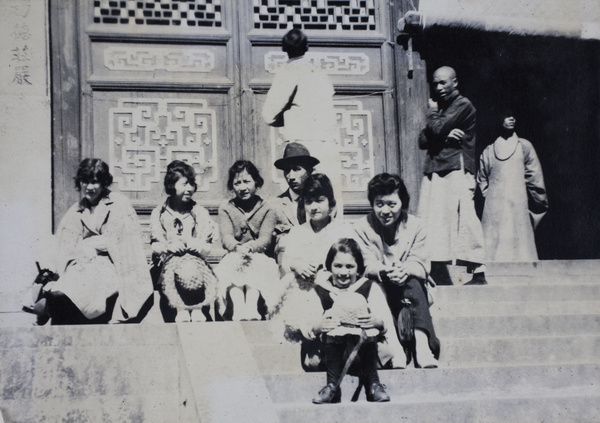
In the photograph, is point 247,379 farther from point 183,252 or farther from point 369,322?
point 183,252

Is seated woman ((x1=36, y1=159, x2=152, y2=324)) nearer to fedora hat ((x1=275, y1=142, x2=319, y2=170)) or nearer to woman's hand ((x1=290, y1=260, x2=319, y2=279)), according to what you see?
woman's hand ((x1=290, y1=260, x2=319, y2=279))

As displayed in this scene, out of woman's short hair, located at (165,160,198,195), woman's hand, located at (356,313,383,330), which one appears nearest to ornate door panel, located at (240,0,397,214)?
woman's short hair, located at (165,160,198,195)

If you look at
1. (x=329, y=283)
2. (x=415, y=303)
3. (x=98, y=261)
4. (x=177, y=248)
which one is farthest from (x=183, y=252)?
(x=415, y=303)

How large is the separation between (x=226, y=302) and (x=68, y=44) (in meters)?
2.47

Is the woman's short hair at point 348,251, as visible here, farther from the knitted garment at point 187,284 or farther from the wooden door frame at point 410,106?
the wooden door frame at point 410,106

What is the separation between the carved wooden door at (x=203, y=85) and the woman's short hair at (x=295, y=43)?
5.2 inches

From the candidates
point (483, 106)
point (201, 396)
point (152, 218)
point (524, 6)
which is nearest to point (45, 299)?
Result: point (152, 218)

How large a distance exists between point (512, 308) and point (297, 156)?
6.30 feet

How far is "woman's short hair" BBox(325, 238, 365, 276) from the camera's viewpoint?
5.67 meters

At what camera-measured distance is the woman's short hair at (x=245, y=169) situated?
21.9 ft

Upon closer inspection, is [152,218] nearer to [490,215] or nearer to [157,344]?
[157,344]

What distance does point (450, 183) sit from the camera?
7.06 metres

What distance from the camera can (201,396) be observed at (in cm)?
485

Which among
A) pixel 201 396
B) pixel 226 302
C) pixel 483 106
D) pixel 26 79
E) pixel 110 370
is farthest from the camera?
pixel 483 106
